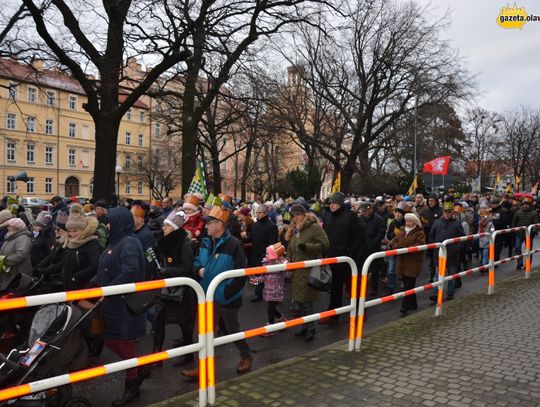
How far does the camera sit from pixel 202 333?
12.4 ft

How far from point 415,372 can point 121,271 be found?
2.97m

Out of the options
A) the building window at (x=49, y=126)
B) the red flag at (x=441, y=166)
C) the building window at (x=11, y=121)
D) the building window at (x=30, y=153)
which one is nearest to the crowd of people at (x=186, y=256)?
the red flag at (x=441, y=166)

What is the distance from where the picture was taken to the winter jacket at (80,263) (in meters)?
5.16

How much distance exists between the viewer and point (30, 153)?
60500 mm

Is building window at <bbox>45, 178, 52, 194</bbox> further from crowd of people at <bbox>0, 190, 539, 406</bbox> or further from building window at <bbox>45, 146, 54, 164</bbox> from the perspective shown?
crowd of people at <bbox>0, 190, 539, 406</bbox>

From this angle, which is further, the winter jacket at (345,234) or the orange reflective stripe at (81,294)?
the winter jacket at (345,234)

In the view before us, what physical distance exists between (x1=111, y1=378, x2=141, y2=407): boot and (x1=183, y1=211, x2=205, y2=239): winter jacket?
4261 mm

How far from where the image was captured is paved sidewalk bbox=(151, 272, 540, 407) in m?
3.93

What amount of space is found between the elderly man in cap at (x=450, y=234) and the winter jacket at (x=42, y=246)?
253 inches

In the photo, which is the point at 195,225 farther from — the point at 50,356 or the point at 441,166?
the point at 441,166

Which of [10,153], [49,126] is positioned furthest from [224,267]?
[49,126]

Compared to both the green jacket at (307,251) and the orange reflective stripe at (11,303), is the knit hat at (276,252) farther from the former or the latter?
the orange reflective stripe at (11,303)

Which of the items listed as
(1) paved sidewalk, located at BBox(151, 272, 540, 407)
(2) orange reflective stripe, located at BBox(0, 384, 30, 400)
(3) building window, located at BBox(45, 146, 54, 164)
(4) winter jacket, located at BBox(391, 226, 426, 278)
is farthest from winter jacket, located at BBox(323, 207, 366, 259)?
(3) building window, located at BBox(45, 146, 54, 164)

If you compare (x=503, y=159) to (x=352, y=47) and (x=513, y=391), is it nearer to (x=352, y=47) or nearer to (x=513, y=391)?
(x=352, y=47)
